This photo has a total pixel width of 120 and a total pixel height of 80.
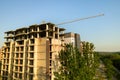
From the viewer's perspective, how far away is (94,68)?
24.7m

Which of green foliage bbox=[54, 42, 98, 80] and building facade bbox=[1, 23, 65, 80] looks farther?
building facade bbox=[1, 23, 65, 80]

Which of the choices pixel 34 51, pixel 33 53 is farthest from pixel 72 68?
pixel 33 53

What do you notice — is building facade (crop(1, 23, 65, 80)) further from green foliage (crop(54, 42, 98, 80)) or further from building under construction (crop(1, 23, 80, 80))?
green foliage (crop(54, 42, 98, 80))

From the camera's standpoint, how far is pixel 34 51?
1171 inches

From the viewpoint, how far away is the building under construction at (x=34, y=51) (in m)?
28.7

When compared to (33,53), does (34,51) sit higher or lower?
higher

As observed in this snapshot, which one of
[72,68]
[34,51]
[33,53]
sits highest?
[34,51]

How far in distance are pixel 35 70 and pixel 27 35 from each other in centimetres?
941

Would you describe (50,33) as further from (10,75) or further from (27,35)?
(10,75)

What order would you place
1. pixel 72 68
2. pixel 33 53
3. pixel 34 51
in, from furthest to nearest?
pixel 33 53
pixel 34 51
pixel 72 68

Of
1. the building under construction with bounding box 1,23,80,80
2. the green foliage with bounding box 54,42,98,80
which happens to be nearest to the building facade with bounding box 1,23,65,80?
the building under construction with bounding box 1,23,80,80

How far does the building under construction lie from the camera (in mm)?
28688

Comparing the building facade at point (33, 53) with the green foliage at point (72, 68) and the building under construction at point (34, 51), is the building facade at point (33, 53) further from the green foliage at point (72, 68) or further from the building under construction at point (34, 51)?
the green foliage at point (72, 68)

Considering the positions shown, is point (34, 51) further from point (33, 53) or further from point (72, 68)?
point (72, 68)
